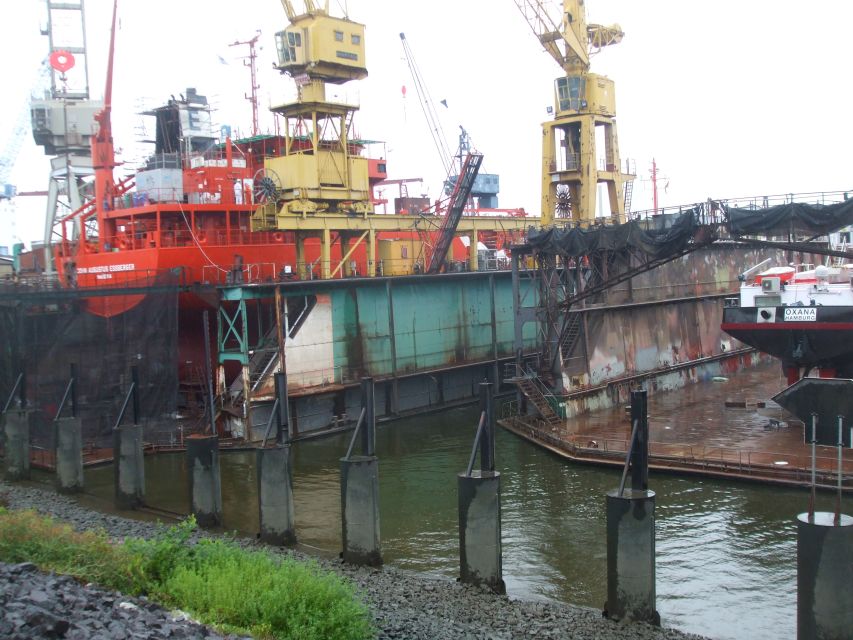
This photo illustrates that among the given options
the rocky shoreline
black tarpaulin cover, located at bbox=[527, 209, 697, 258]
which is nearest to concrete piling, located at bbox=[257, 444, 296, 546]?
the rocky shoreline

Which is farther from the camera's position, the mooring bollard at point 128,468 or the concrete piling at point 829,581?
the mooring bollard at point 128,468

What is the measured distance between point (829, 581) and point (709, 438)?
13.7 m

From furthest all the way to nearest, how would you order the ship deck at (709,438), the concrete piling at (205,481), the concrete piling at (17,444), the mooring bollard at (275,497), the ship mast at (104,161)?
1. the ship mast at (104,161)
2. the concrete piling at (17,444)
3. the ship deck at (709,438)
4. the concrete piling at (205,481)
5. the mooring bollard at (275,497)

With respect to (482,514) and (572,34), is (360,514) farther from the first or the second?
(572,34)

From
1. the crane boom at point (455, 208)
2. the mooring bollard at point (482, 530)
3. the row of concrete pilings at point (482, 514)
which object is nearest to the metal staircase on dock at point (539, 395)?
the crane boom at point (455, 208)

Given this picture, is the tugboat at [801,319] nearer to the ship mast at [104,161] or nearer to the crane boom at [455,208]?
the crane boom at [455,208]

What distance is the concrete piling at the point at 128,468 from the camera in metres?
22.9

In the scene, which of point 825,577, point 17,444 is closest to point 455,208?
point 17,444

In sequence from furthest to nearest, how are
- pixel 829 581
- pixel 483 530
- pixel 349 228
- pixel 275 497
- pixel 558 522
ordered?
pixel 349 228
pixel 558 522
pixel 275 497
pixel 483 530
pixel 829 581

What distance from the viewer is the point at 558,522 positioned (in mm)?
20078

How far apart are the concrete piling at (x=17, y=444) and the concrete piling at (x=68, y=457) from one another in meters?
2.49

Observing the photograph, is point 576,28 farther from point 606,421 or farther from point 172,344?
point 172,344

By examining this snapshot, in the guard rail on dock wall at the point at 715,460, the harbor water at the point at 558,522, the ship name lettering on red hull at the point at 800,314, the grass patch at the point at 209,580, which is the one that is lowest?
the harbor water at the point at 558,522

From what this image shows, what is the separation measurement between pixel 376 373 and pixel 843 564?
22.2 m
